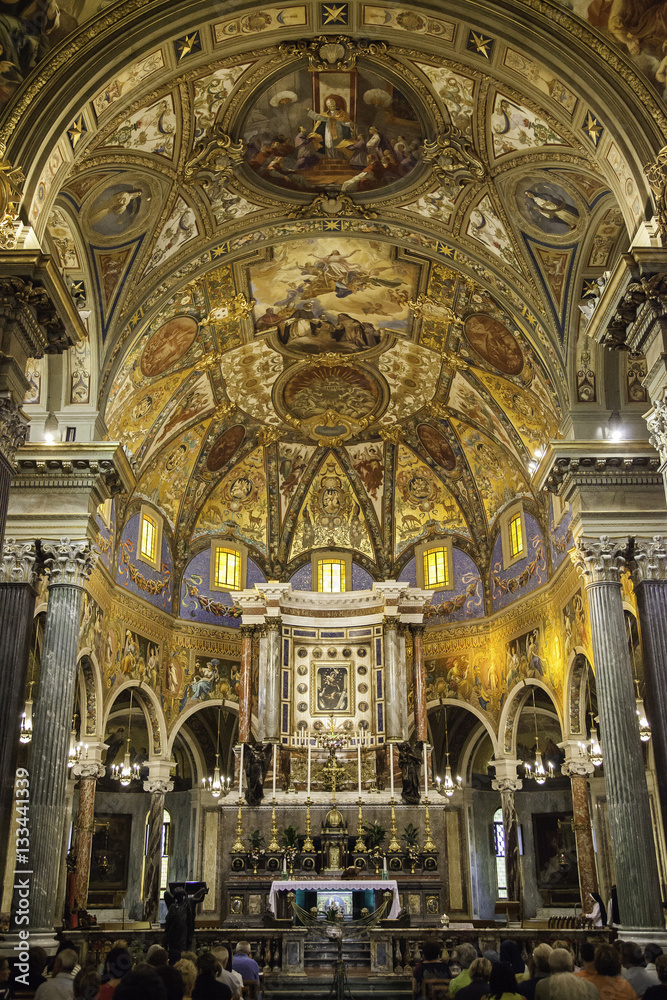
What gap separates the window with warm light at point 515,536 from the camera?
89.9ft

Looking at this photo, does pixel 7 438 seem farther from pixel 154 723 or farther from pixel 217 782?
pixel 154 723

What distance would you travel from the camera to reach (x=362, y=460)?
99.5 ft

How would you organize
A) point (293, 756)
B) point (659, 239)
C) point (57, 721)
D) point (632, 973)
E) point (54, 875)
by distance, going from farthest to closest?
point (293, 756) < point (57, 721) < point (54, 875) < point (659, 239) < point (632, 973)

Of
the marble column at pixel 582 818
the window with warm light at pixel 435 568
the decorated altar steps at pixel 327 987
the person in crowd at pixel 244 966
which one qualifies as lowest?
the decorated altar steps at pixel 327 987

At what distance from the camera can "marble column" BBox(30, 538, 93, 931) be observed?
1529 cm

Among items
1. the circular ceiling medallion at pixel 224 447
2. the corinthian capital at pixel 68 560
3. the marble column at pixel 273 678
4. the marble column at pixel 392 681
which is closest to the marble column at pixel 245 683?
the marble column at pixel 273 678

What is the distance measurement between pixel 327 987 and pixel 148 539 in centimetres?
1538

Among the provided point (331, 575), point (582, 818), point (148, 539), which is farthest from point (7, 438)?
point (331, 575)

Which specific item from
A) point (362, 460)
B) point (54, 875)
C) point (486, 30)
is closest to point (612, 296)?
point (486, 30)

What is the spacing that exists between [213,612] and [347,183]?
14960mm

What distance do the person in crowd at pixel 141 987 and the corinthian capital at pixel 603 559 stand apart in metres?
13.0

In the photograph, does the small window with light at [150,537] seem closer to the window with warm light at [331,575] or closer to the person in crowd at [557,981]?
the window with warm light at [331,575]

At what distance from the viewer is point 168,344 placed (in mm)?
21875

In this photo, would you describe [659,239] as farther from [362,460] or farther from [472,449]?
[362,460]
